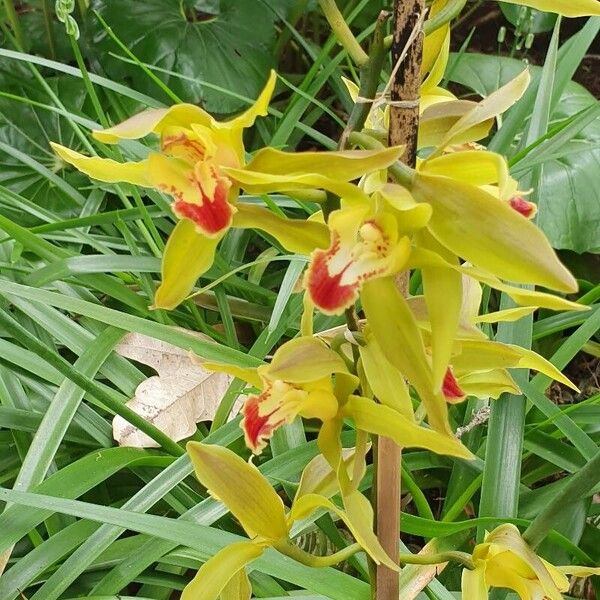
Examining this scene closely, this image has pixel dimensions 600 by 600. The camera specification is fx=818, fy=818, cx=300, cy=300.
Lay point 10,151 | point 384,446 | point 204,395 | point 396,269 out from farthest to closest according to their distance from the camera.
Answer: point 10,151 < point 204,395 < point 384,446 < point 396,269

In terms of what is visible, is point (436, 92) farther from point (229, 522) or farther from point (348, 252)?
point (229, 522)

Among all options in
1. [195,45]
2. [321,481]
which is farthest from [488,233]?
[195,45]

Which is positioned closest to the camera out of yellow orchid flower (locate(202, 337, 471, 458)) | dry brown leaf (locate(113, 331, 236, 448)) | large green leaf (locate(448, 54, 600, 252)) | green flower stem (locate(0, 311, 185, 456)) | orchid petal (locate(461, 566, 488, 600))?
yellow orchid flower (locate(202, 337, 471, 458))

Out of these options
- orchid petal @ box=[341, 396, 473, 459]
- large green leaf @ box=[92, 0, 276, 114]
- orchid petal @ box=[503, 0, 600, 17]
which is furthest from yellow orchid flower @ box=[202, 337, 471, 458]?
large green leaf @ box=[92, 0, 276, 114]

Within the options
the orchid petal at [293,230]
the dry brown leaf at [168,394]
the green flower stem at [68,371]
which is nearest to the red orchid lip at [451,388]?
the orchid petal at [293,230]

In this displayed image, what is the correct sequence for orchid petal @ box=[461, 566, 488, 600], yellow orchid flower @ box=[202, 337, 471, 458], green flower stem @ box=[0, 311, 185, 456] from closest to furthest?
yellow orchid flower @ box=[202, 337, 471, 458]
orchid petal @ box=[461, 566, 488, 600]
green flower stem @ box=[0, 311, 185, 456]

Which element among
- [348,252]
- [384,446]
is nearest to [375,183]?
[348,252]

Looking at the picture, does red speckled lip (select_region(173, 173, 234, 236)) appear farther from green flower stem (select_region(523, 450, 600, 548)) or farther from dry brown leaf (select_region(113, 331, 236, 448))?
dry brown leaf (select_region(113, 331, 236, 448))
